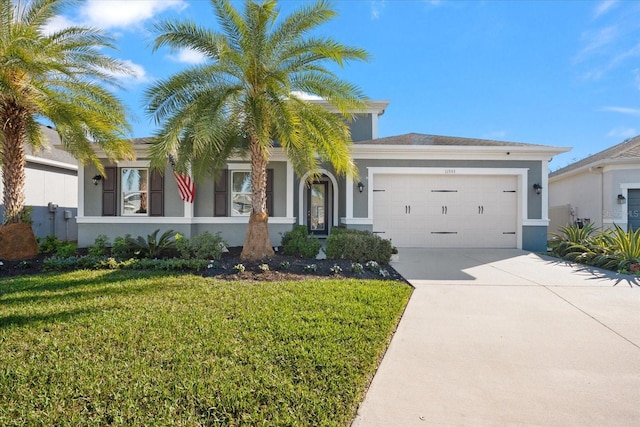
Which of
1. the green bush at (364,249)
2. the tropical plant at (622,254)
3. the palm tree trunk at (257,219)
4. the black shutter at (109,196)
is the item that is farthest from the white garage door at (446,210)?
the black shutter at (109,196)

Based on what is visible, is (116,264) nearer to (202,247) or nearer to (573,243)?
(202,247)

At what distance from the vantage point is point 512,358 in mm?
3406

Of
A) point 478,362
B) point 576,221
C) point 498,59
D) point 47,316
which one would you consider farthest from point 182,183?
point 576,221

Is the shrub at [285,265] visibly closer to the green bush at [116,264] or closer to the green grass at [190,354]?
the green grass at [190,354]

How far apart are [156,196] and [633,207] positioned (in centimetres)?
1716

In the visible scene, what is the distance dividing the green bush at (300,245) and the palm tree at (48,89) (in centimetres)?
522

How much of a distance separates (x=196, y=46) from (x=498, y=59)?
9.97 meters

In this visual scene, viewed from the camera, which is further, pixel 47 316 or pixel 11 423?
pixel 47 316

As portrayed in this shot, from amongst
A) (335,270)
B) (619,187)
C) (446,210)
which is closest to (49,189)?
(335,270)

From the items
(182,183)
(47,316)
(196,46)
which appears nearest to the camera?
(47,316)

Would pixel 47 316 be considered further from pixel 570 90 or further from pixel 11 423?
pixel 570 90

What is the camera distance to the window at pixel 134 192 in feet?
36.8

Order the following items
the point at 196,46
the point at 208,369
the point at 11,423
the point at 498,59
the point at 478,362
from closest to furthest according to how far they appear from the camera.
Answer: the point at 11,423 → the point at 208,369 → the point at 478,362 → the point at 196,46 → the point at 498,59

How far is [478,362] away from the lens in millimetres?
3326
